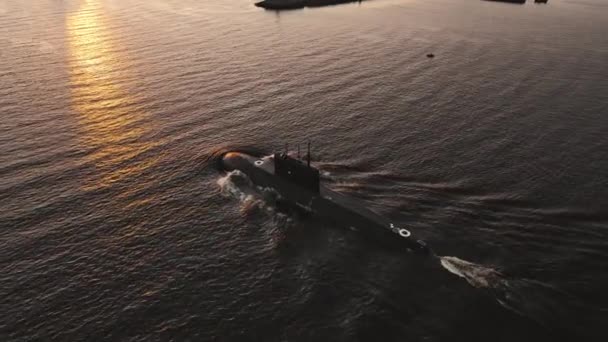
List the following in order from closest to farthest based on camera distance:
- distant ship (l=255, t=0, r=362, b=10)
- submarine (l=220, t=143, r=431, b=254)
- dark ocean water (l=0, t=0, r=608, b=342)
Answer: dark ocean water (l=0, t=0, r=608, b=342), submarine (l=220, t=143, r=431, b=254), distant ship (l=255, t=0, r=362, b=10)

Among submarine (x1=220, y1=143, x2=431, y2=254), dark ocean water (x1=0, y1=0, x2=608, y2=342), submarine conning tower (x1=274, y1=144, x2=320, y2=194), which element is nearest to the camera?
dark ocean water (x1=0, y1=0, x2=608, y2=342)

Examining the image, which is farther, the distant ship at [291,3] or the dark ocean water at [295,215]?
the distant ship at [291,3]

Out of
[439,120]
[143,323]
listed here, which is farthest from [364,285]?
[439,120]

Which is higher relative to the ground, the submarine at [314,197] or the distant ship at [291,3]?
the distant ship at [291,3]

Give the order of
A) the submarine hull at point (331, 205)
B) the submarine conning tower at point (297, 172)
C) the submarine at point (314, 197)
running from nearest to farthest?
the submarine hull at point (331, 205) < the submarine at point (314, 197) < the submarine conning tower at point (297, 172)

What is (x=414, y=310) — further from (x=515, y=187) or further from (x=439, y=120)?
(x=439, y=120)

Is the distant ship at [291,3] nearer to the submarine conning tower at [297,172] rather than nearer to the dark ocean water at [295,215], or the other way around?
the dark ocean water at [295,215]

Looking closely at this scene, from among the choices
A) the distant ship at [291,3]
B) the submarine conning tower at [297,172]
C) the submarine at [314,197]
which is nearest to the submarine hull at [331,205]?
the submarine at [314,197]

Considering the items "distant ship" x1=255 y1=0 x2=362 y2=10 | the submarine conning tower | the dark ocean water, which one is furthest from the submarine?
"distant ship" x1=255 y1=0 x2=362 y2=10

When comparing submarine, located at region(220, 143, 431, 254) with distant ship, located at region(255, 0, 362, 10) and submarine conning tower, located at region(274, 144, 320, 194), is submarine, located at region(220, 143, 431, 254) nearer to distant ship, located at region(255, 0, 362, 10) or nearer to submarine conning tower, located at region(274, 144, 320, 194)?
submarine conning tower, located at region(274, 144, 320, 194)
